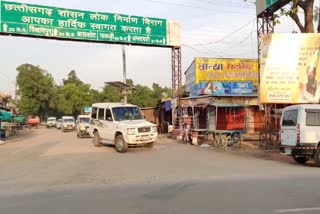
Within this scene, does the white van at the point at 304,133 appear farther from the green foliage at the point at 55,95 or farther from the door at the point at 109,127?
the green foliage at the point at 55,95

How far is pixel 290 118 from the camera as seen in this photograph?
58.6 ft

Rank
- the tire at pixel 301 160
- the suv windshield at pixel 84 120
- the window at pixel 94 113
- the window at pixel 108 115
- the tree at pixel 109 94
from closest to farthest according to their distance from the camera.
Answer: the tire at pixel 301 160 → the window at pixel 108 115 → the window at pixel 94 113 → the suv windshield at pixel 84 120 → the tree at pixel 109 94

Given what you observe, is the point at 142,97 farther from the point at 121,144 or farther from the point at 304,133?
the point at 304,133

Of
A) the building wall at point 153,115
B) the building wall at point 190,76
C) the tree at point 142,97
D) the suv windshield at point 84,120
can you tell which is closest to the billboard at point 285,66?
the building wall at point 190,76

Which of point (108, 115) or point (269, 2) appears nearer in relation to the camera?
point (269, 2)

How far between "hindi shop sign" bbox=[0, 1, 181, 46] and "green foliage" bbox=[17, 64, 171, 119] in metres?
50.5

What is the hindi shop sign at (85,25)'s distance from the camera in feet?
106

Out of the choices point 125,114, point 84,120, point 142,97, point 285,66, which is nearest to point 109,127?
point 125,114

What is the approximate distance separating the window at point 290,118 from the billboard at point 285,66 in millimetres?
5554

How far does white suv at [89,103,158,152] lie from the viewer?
2295cm

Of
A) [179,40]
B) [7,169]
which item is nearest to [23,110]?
[179,40]

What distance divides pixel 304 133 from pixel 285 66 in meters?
7.43

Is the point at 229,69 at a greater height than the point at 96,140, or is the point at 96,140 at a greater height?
the point at 229,69

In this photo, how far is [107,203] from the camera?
31.3 ft
